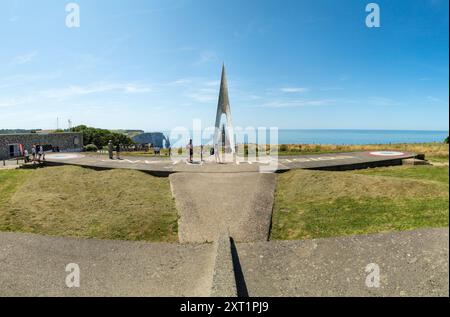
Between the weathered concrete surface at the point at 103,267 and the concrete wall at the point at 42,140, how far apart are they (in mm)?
26278

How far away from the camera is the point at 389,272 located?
707 cm

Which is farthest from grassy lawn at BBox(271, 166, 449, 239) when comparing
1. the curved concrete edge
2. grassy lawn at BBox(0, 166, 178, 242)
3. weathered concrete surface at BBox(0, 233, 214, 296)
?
grassy lawn at BBox(0, 166, 178, 242)

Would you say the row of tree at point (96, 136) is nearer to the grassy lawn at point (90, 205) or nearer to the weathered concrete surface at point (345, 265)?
the grassy lawn at point (90, 205)

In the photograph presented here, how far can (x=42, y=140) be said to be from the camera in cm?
3459

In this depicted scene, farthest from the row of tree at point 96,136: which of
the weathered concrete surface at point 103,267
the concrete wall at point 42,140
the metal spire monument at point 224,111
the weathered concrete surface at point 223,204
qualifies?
the weathered concrete surface at point 103,267

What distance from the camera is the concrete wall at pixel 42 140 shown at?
101ft

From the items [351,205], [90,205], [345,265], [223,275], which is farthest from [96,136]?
[345,265]

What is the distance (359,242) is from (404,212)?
2959mm

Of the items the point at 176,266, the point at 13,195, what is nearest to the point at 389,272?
the point at 176,266

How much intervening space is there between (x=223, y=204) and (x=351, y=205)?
5656mm

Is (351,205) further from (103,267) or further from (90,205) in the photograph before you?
(90,205)
